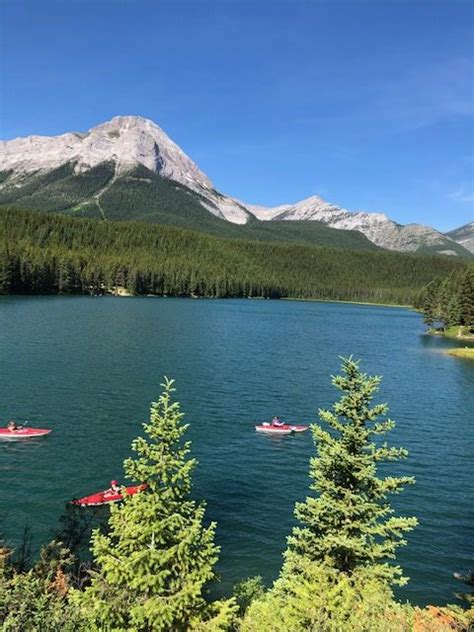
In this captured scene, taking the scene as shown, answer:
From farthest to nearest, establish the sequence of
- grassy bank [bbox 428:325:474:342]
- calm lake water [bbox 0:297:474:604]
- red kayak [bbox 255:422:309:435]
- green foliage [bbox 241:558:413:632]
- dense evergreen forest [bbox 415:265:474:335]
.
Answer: grassy bank [bbox 428:325:474:342] → dense evergreen forest [bbox 415:265:474:335] → red kayak [bbox 255:422:309:435] → calm lake water [bbox 0:297:474:604] → green foliage [bbox 241:558:413:632]

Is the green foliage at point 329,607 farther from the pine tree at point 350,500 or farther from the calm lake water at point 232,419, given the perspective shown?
the calm lake water at point 232,419

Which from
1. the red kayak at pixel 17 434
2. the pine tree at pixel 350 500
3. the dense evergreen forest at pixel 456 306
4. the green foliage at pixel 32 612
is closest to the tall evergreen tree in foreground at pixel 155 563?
the green foliage at pixel 32 612

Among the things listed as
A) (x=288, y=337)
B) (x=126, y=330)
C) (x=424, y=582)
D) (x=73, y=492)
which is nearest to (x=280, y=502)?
(x=424, y=582)

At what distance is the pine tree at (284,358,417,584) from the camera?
19328mm

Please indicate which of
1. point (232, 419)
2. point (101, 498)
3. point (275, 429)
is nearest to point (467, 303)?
point (232, 419)

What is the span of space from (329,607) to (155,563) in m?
5.75

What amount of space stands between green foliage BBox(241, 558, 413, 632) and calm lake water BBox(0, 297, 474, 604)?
10.5 metres

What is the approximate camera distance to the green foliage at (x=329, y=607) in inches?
625

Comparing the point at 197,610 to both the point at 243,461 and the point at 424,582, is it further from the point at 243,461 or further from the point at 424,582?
the point at 243,461

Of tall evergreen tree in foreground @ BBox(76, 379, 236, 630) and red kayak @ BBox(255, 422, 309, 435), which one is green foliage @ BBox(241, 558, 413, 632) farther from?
red kayak @ BBox(255, 422, 309, 435)

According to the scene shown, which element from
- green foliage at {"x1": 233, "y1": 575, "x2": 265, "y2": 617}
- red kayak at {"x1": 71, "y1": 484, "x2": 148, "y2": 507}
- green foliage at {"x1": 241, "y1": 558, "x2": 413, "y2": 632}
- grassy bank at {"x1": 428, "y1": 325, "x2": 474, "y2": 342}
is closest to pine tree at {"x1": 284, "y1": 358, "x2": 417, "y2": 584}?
green foliage at {"x1": 241, "y1": 558, "x2": 413, "y2": 632}

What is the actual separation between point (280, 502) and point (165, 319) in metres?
110

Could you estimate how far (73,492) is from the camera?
3588 cm

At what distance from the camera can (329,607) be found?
1647 centimetres
